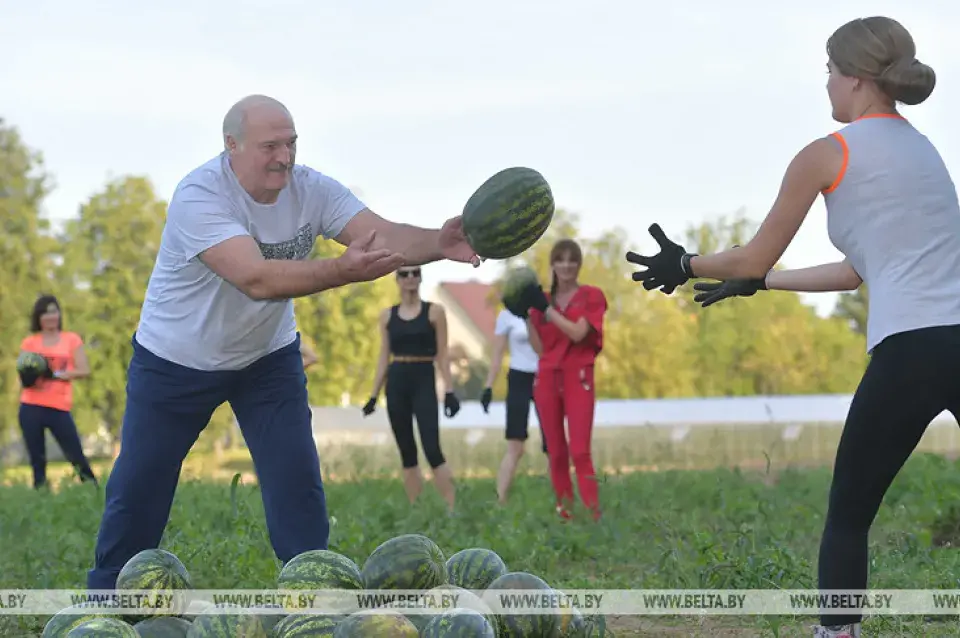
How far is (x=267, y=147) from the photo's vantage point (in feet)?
15.9

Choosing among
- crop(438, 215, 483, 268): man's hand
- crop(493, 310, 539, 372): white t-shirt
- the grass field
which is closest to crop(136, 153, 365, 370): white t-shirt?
crop(438, 215, 483, 268): man's hand

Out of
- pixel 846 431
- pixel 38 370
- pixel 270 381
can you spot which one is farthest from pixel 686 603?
pixel 38 370

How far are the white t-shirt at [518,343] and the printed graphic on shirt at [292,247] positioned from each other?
252 inches

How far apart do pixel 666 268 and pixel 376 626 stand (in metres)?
1.96

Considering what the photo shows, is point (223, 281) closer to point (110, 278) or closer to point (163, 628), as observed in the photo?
point (163, 628)

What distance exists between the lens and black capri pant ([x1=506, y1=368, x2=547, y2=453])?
1108cm

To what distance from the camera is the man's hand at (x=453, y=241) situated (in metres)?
5.04

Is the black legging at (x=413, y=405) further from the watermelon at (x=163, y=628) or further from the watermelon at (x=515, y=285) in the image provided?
the watermelon at (x=163, y=628)

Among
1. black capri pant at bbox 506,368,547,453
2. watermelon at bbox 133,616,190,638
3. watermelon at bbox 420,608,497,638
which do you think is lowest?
watermelon at bbox 133,616,190,638

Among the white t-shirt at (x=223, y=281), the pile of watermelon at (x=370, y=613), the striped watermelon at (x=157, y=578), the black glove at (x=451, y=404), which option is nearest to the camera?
the pile of watermelon at (x=370, y=613)

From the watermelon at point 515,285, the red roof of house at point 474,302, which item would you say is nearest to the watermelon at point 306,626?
the watermelon at point 515,285

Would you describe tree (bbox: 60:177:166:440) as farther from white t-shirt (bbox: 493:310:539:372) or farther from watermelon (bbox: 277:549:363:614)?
watermelon (bbox: 277:549:363:614)

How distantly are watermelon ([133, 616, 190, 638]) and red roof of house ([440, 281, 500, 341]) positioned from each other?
61974 millimetres

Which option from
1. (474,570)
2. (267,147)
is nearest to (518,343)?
(267,147)
